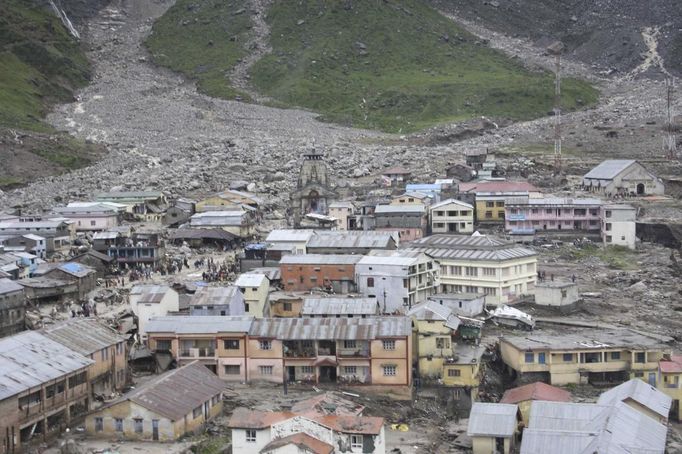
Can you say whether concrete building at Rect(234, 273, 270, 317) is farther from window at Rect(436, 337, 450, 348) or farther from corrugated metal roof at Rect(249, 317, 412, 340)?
window at Rect(436, 337, 450, 348)

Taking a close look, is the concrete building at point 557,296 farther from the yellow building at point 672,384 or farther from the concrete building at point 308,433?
the concrete building at point 308,433

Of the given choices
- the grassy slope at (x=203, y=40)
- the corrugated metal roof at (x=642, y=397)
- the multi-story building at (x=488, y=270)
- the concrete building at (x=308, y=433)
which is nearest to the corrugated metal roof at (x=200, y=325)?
the concrete building at (x=308, y=433)

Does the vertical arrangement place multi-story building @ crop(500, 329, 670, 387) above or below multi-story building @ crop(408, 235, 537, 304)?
below

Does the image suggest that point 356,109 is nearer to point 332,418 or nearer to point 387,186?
point 387,186

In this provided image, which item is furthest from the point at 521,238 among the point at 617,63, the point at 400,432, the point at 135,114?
the point at 617,63

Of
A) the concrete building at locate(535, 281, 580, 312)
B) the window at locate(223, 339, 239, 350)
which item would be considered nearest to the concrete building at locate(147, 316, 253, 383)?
the window at locate(223, 339, 239, 350)

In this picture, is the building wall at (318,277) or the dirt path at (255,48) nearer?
the building wall at (318,277)

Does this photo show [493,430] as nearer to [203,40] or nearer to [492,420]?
[492,420]
